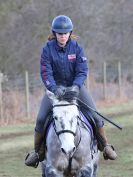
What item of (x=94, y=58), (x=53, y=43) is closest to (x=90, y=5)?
(x=94, y=58)

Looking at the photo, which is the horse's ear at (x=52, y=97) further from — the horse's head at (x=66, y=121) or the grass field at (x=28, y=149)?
the grass field at (x=28, y=149)

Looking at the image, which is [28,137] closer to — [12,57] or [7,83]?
[7,83]

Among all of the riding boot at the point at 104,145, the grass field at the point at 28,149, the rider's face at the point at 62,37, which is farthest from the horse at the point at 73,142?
the grass field at the point at 28,149

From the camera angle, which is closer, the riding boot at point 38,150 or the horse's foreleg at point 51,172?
the horse's foreleg at point 51,172

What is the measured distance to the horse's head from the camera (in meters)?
7.60

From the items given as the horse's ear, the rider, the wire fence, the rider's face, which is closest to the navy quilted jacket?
the rider

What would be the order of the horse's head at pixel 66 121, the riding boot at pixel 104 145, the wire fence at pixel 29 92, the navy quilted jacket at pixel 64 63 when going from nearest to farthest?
the horse's head at pixel 66 121, the navy quilted jacket at pixel 64 63, the riding boot at pixel 104 145, the wire fence at pixel 29 92

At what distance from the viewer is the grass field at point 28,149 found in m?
13.2

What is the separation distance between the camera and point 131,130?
1942 centimetres

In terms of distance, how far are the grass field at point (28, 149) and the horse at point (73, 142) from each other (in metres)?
4.50

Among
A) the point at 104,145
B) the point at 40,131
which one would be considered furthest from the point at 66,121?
the point at 104,145

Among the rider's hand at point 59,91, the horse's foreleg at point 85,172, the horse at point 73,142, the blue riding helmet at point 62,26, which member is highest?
the blue riding helmet at point 62,26

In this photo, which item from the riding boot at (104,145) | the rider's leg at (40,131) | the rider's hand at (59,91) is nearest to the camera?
the rider's hand at (59,91)

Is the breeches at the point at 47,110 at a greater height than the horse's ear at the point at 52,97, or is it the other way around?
the horse's ear at the point at 52,97
